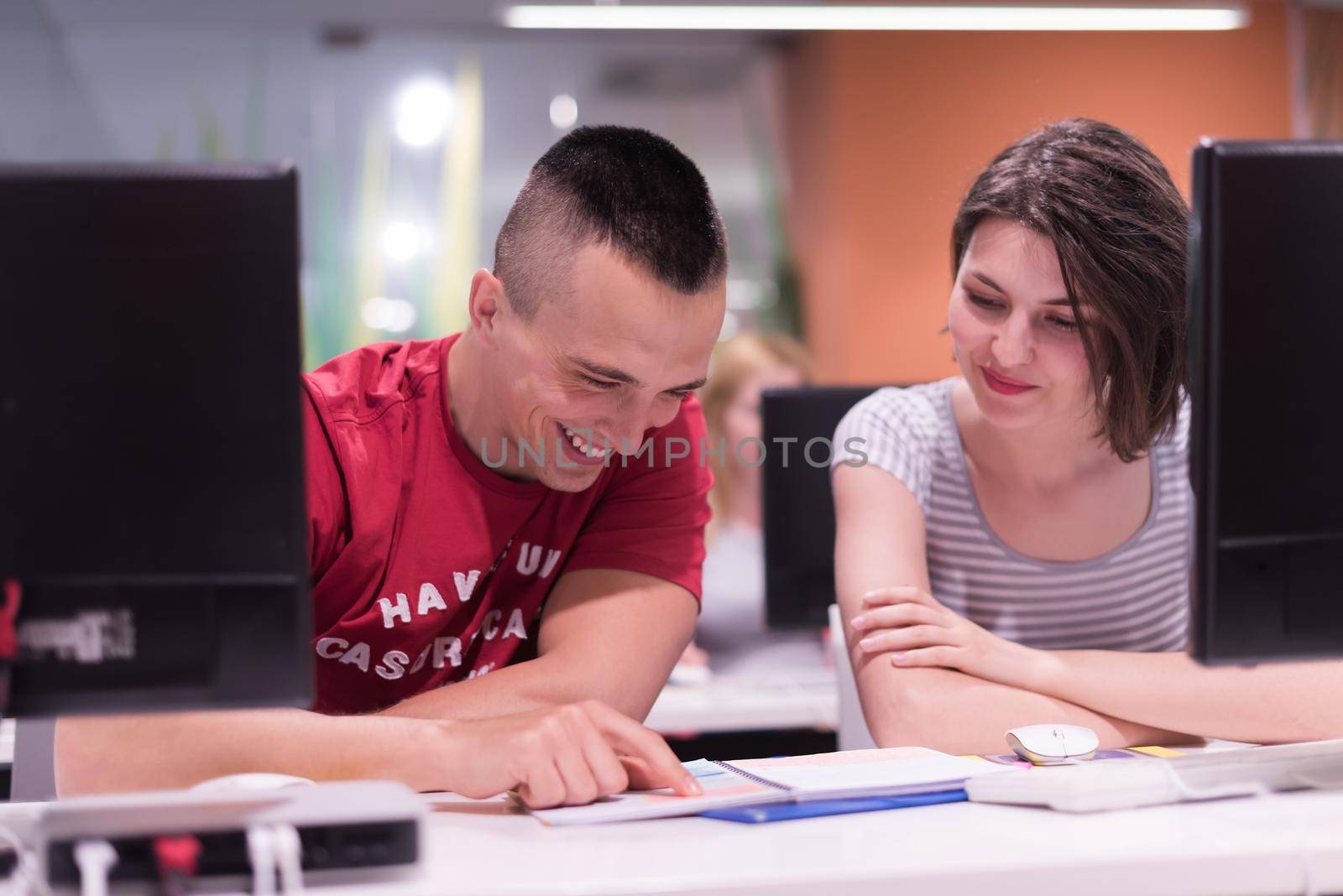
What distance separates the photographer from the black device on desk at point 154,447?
31.8 inches

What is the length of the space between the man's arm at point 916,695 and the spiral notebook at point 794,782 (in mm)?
118

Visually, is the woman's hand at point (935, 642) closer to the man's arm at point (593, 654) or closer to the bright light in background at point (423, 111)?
the man's arm at point (593, 654)

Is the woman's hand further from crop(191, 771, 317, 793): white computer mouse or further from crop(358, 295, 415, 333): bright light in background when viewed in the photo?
crop(358, 295, 415, 333): bright light in background

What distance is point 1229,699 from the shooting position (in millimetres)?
1224

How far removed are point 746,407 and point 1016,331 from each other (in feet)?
6.01

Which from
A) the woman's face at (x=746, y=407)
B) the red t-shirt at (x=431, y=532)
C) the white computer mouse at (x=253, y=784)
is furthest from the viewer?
the woman's face at (x=746, y=407)

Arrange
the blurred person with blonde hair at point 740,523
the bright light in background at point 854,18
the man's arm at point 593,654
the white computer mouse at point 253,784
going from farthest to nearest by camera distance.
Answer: the bright light in background at point 854,18, the blurred person with blonde hair at point 740,523, the man's arm at point 593,654, the white computer mouse at point 253,784

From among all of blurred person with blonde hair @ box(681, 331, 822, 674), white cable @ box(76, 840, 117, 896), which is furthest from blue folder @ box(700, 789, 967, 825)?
blurred person with blonde hair @ box(681, 331, 822, 674)

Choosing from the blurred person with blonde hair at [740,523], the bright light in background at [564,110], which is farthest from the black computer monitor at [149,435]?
the bright light in background at [564,110]

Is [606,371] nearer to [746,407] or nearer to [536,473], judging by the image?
[536,473]

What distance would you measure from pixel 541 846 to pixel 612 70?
4172 millimetres

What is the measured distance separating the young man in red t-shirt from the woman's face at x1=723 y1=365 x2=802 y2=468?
166 cm

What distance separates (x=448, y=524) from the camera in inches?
53.2

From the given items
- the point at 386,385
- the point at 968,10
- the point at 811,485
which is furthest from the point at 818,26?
the point at 386,385
